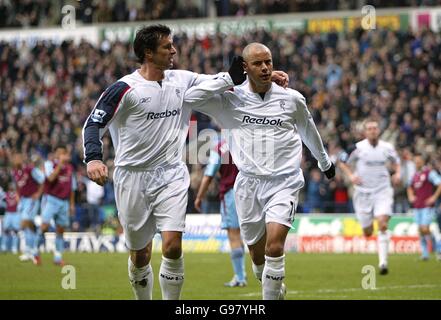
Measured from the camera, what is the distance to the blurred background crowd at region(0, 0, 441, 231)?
28812 mm

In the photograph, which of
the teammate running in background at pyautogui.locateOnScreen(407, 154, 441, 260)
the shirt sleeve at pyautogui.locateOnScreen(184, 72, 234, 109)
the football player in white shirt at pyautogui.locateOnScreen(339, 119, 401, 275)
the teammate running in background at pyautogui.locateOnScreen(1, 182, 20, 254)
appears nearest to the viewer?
the shirt sleeve at pyautogui.locateOnScreen(184, 72, 234, 109)

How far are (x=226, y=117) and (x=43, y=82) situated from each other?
28135 mm

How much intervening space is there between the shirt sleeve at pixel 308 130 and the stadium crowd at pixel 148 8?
84.8 ft

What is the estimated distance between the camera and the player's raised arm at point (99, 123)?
9752mm

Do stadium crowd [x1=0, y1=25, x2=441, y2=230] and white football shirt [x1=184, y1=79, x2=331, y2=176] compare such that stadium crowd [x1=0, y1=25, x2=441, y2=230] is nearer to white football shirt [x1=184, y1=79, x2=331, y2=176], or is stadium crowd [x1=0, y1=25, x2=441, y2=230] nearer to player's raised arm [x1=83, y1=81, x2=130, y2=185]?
white football shirt [x1=184, y1=79, x2=331, y2=176]

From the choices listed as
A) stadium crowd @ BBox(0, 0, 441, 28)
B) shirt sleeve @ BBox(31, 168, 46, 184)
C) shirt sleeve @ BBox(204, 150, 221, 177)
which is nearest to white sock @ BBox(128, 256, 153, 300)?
shirt sleeve @ BBox(204, 150, 221, 177)

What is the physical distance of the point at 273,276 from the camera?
34.6 ft

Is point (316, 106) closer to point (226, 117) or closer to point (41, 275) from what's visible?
point (41, 275)

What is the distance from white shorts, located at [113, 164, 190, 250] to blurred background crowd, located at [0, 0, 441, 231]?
649 inches

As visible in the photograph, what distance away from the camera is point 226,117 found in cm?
1116

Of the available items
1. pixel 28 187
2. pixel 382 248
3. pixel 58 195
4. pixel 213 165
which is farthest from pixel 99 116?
pixel 28 187

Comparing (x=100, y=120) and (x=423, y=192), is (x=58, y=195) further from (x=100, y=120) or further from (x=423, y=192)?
(x=100, y=120)
